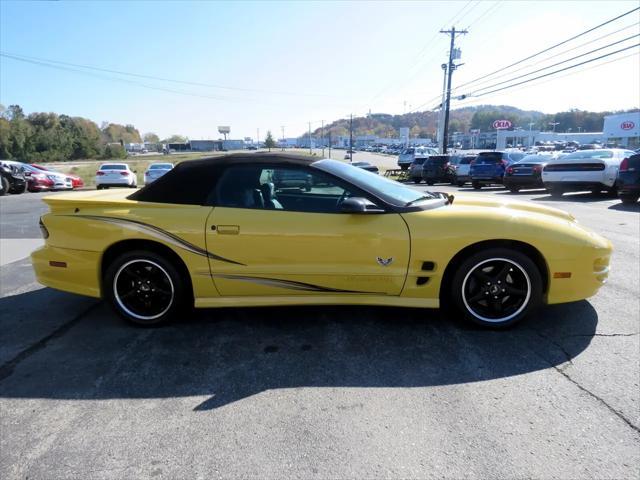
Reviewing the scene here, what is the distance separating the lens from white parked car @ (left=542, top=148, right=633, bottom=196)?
12617 mm

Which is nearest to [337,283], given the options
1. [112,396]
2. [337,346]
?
[337,346]

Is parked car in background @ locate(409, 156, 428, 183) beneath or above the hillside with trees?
beneath

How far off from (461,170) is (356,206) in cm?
1979

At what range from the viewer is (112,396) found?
103 inches

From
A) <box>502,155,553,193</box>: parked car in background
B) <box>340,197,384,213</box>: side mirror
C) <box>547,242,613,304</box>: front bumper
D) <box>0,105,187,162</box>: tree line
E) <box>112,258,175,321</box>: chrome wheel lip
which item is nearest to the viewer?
<box>340,197,384,213</box>: side mirror

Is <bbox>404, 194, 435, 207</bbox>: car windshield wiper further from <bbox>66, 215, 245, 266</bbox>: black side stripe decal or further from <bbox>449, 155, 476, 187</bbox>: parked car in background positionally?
<bbox>449, 155, 476, 187</bbox>: parked car in background

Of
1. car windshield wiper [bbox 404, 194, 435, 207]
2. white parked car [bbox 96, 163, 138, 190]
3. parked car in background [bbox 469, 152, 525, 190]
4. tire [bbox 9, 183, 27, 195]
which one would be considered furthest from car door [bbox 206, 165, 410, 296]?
tire [bbox 9, 183, 27, 195]

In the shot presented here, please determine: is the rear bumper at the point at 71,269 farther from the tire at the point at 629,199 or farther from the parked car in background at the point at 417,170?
the parked car in background at the point at 417,170

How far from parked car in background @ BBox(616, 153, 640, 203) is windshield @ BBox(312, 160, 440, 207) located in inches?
382

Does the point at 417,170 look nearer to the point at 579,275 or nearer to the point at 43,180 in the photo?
the point at 43,180

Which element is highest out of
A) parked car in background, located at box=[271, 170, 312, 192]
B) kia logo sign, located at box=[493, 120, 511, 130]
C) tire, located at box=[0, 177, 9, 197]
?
kia logo sign, located at box=[493, 120, 511, 130]

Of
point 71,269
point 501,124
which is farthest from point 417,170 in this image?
point 501,124

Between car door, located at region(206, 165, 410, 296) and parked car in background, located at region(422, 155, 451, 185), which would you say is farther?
parked car in background, located at region(422, 155, 451, 185)

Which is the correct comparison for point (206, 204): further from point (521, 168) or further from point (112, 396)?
point (521, 168)
